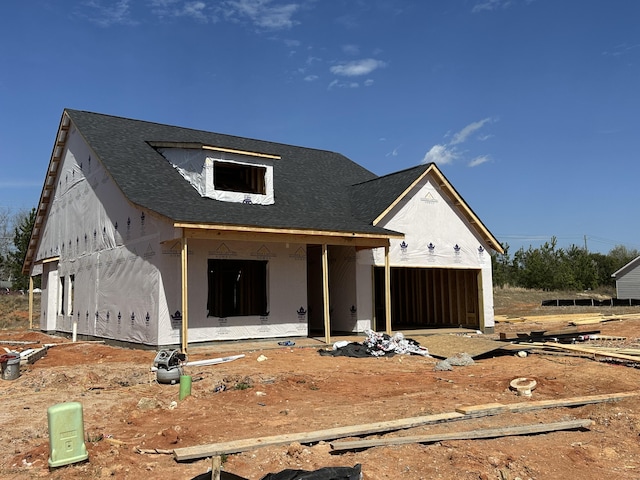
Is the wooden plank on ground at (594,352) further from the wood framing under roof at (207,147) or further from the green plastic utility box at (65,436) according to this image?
the green plastic utility box at (65,436)

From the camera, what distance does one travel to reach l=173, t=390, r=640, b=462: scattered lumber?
5.70 meters

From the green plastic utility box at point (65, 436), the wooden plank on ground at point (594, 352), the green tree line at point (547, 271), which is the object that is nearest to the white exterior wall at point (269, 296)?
the wooden plank on ground at point (594, 352)

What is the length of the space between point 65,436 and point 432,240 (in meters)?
16.3

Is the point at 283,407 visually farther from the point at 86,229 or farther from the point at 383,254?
the point at 86,229

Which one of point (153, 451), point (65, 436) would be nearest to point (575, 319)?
point (153, 451)

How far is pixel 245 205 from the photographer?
55.0ft

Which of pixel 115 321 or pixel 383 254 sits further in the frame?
pixel 383 254

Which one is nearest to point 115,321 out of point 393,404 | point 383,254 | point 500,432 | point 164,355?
point 164,355

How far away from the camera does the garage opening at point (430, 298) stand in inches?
864

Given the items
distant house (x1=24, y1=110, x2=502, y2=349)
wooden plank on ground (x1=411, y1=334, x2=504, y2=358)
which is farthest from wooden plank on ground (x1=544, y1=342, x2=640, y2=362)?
distant house (x1=24, y1=110, x2=502, y2=349)

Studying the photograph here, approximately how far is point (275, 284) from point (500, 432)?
35.1 feet

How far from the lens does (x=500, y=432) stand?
21.5 feet

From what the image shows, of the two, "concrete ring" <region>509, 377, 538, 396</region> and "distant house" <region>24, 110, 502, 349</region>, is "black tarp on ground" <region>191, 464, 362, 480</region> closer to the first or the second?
"concrete ring" <region>509, 377, 538, 396</region>

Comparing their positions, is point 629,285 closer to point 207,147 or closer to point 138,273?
point 207,147
